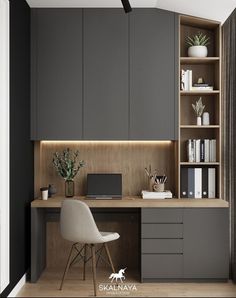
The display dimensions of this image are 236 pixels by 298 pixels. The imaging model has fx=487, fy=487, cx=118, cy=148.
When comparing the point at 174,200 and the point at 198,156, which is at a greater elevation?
the point at 198,156

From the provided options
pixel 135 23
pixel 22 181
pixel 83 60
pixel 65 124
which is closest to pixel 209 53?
pixel 135 23

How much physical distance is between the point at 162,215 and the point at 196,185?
0.59 m

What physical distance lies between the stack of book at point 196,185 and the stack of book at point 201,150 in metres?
0.12

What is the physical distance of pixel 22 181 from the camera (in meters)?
4.64

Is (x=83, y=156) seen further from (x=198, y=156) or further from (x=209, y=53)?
(x=209, y=53)

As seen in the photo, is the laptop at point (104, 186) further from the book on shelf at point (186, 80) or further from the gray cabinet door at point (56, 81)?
the book on shelf at point (186, 80)

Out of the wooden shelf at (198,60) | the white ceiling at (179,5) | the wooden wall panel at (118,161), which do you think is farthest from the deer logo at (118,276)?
the white ceiling at (179,5)

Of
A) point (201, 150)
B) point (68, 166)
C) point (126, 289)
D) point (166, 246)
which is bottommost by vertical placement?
point (126, 289)

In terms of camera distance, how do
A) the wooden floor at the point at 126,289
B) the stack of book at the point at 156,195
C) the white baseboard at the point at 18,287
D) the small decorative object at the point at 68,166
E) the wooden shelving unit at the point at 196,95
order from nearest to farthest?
the white baseboard at the point at 18,287 → the wooden floor at the point at 126,289 → the stack of book at the point at 156,195 → the small decorative object at the point at 68,166 → the wooden shelving unit at the point at 196,95

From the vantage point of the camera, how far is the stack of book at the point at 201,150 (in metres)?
5.11

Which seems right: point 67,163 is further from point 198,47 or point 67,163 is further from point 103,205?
point 198,47

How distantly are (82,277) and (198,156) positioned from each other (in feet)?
5.68

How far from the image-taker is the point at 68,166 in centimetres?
513

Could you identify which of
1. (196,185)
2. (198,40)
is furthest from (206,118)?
(198,40)
